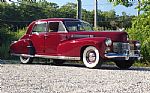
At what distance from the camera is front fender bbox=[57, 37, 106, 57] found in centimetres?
1233

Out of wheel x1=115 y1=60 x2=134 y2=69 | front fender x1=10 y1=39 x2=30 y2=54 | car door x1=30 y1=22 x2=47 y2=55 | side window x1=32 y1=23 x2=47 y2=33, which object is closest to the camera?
wheel x1=115 y1=60 x2=134 y2=69

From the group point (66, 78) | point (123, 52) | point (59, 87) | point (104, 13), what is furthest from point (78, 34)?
point (104, 13)

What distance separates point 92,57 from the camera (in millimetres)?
12711

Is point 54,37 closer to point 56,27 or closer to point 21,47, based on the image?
point 56,27

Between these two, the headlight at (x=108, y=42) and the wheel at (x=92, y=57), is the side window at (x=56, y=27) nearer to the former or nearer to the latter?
the wheel at (x=92, y=57)

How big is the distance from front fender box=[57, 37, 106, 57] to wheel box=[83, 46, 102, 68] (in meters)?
0.17

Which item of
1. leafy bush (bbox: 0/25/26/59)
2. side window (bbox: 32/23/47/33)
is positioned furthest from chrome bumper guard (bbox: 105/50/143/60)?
leafy bush (bbox: 0/25/26/59)

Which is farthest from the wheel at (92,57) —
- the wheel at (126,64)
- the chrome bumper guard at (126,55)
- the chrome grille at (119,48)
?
the wheel at (126,64)

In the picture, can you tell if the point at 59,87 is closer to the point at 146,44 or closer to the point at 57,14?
the point at 146,44

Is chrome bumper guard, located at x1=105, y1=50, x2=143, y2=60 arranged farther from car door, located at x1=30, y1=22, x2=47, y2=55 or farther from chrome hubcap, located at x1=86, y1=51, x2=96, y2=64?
car door, located at x1=30, y1=22, x2=47, y2=55

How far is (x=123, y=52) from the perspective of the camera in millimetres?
12586

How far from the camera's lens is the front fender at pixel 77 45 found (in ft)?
40.4

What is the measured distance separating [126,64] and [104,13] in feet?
265

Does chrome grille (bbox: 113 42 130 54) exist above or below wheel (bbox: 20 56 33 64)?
above
